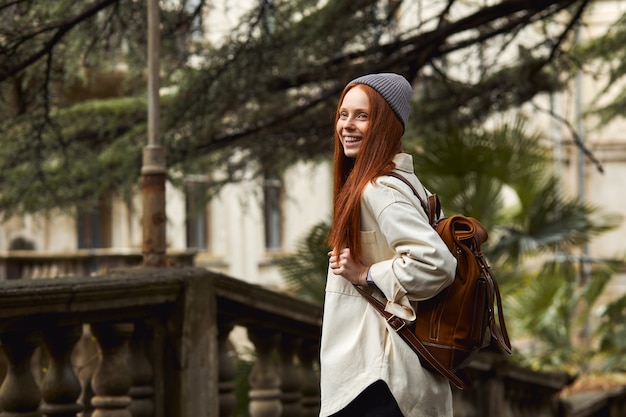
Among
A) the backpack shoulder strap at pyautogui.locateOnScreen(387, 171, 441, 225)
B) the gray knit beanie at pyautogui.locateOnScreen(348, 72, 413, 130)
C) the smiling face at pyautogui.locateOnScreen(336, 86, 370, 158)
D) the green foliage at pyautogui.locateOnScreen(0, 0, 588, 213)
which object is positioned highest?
the green foliage at pyautogui.locateOnScreen(0, 0, 588, 213)

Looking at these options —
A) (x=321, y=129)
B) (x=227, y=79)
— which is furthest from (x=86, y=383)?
(x=321, y=129)

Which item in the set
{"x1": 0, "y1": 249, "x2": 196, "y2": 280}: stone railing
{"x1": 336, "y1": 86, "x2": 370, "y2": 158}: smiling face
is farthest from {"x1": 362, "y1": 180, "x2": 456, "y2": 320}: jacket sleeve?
{"x1": 0, "y1": 249, "x2": 196, "y2": 280}: stone railing

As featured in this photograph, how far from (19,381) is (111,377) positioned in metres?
0.47

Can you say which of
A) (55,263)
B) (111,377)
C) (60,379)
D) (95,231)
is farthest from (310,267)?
(95,231)

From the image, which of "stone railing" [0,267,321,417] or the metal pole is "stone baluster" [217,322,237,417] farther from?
the metal pole

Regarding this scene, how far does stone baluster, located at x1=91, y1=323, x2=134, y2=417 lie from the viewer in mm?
4191

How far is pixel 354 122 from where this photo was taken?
10.8ft

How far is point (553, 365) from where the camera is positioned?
1453cm

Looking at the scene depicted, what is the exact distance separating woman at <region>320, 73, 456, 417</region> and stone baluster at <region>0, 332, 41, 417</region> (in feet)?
3.82

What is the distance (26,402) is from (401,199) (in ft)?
5.17

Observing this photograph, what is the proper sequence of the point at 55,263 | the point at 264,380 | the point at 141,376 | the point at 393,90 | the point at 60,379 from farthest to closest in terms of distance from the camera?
the point at 55,263, the point at 264,380, the point at 141,376, the point at 60,379, the point at 393,90

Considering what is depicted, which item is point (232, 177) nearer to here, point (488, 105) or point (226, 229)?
point (488, 105)

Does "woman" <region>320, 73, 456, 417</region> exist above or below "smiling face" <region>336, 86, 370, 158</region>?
→ below

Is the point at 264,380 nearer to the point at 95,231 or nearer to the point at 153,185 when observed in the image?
the point at 153,185
